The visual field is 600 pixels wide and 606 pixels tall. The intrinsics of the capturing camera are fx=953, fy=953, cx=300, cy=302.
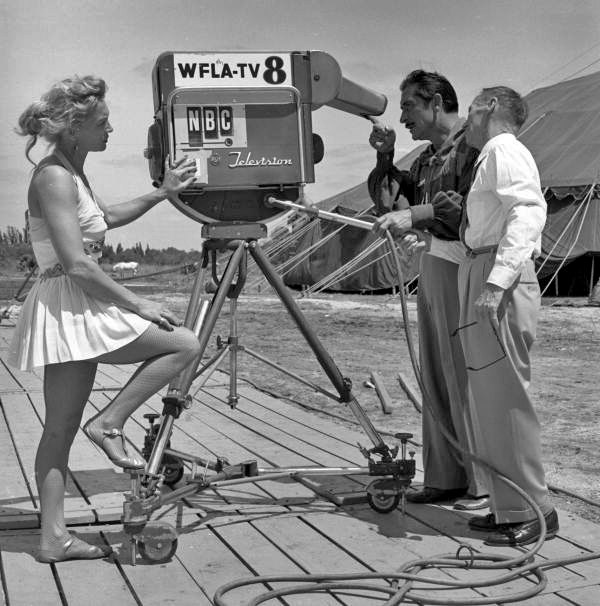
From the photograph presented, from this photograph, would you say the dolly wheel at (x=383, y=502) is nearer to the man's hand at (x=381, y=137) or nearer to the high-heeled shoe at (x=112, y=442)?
the high-heeled shoe at (x=112, y=442)

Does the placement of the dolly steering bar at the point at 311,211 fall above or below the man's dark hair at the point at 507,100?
below

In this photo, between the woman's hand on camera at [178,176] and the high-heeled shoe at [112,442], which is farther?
the woman's hand on camera at [178,176]

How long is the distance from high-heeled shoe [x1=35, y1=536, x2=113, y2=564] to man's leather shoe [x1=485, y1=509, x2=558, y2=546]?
4.69 ft

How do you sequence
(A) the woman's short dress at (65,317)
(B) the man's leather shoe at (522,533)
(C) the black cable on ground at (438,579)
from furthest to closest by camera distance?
1. (B) the man's leather shoe at (522,533)
2. (A) the woman's short dress at (65,317)
3. (C) the black cable on ground at (438,579)

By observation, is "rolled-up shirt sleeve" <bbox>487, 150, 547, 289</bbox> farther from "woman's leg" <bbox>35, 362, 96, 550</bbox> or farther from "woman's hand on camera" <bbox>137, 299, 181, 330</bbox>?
"woman's leg" <bbox>35, 362, 96, 550</bbox>

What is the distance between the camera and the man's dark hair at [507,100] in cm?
360

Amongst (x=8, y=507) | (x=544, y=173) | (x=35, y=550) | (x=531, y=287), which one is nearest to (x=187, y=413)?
(x=8, y=507)

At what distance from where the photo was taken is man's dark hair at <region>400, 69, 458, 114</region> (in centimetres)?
404

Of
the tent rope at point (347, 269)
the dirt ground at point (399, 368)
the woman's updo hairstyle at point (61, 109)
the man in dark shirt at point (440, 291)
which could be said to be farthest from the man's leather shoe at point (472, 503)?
the tent rope at point (347, 269)

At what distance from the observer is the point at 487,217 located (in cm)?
354

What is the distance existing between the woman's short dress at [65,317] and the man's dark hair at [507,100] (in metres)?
1.53

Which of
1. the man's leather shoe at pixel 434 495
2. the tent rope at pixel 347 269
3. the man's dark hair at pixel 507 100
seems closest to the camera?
the man's dark hair at pixel 507 100

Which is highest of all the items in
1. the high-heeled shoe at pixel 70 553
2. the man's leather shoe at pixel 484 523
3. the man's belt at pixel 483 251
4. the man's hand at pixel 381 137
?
the man's hand at pixel 381 137

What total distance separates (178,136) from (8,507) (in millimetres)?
1698
